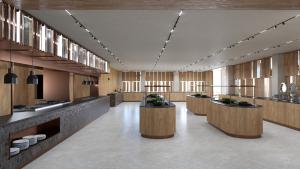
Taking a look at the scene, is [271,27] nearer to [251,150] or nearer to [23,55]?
[251,150]

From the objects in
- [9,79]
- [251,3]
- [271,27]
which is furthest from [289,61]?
[9,79]

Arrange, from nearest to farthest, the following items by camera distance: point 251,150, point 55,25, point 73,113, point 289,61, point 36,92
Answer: point 251,150 → point 55,25 → point 73,113 → point 36,92 → point 289,61

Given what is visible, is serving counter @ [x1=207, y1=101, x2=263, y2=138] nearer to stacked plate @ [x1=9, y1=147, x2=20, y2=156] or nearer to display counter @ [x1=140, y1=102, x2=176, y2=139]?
display counter @ [x1=140, y1=102, x2=176, y2=139]

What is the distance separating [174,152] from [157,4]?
3.21 metres

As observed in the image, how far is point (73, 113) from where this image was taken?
748 cm

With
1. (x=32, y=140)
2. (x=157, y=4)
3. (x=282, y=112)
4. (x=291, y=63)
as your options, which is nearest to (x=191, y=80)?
(x=291, y=63)

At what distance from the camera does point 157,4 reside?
4.02 m

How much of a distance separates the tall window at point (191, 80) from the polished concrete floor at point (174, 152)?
17.1 m

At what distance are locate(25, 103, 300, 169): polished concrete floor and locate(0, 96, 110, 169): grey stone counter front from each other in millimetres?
176

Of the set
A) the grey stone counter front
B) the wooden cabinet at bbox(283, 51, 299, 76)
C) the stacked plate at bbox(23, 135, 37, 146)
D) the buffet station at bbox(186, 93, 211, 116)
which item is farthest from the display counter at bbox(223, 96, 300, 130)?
the stacked plate at bbox(23, 135, 37, 146)

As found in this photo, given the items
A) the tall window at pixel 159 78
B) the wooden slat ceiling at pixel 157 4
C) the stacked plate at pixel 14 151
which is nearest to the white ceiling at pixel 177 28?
the wooden slat ceiling at pixel 157 4

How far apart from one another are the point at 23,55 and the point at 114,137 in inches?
128

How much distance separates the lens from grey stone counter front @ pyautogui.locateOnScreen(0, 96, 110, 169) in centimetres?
390

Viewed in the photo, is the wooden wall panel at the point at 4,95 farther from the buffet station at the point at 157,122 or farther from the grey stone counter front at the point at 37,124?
the buffet station at the point at 157,122
